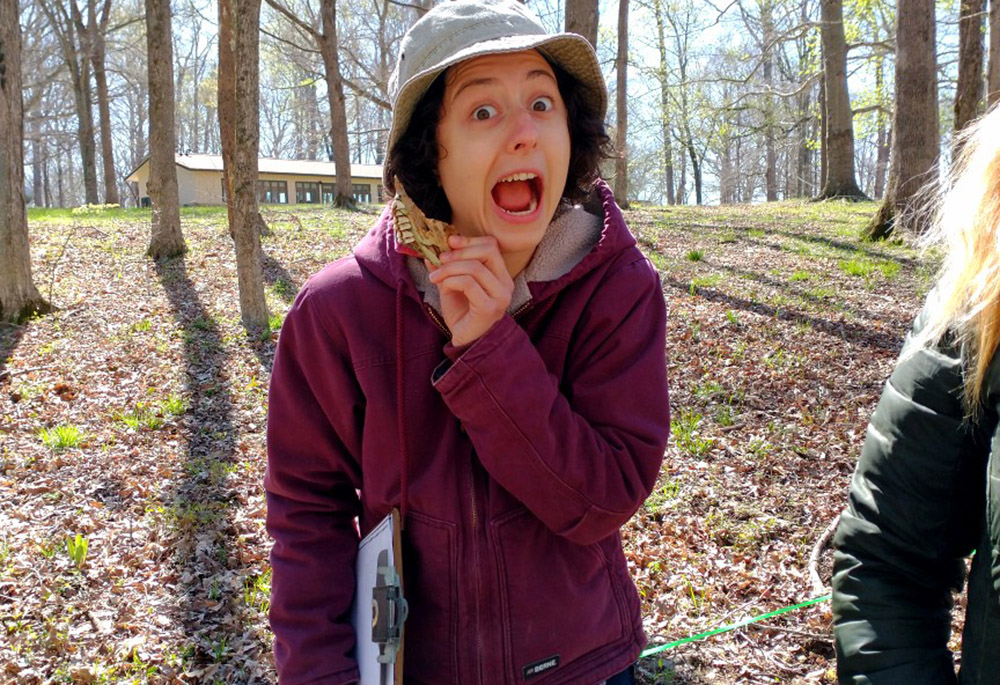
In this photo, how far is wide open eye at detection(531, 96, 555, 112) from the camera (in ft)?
4.76

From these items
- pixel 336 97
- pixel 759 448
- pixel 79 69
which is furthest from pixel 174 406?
pixel 79 69

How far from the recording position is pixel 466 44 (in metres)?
1.39

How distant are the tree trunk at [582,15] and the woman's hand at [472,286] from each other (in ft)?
26.7

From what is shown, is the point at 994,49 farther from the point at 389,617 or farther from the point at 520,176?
the point at 389,617

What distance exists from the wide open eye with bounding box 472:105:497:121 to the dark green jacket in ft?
2.84

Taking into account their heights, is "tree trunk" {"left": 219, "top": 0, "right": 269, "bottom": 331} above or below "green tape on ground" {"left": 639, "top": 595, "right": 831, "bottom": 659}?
above

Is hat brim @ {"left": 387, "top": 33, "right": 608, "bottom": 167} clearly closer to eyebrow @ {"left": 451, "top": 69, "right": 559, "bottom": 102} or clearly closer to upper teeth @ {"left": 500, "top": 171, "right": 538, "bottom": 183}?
eyebrow @ {"left": 451, "top": 69, "right": 559, "bottom": 102}

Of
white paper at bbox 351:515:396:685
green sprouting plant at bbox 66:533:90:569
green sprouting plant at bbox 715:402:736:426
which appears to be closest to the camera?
white paper at bbox 351:515:396:685

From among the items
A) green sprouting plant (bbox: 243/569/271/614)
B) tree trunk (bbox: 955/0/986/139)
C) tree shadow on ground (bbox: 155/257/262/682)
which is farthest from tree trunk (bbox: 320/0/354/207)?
green sprouting plant (bbox: 243/569/271/614)

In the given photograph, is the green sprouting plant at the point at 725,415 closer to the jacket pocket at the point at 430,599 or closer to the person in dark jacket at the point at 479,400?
the person in dark jacket at the point at 479,400

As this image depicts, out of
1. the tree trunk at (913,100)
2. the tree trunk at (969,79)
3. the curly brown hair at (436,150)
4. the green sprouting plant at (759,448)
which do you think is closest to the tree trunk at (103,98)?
the tree trunk at (913,100)

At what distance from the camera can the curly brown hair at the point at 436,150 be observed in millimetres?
1490

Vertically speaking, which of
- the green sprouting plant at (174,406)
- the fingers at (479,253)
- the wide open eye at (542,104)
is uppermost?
the wide open eye at (542,104)

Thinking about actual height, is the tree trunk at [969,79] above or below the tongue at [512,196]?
above
